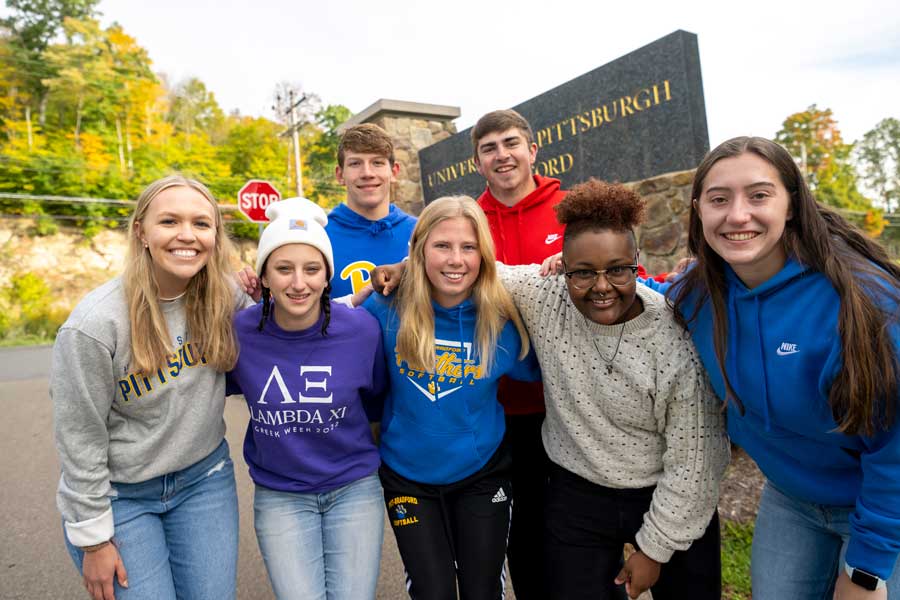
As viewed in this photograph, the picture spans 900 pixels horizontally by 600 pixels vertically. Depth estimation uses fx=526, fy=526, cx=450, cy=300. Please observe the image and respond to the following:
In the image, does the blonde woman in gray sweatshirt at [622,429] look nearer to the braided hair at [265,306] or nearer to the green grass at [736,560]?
the green grass at [736,560]

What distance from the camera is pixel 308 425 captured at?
2299 millimetres

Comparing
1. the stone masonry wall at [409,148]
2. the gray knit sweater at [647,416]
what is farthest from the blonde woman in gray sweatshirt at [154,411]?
the stone masonry wall at [409,148]

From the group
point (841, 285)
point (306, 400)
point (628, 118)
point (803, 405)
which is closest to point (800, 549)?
point (803, 405)

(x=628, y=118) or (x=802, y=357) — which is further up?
(x=628, y=118)

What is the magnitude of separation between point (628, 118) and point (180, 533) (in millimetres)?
5236

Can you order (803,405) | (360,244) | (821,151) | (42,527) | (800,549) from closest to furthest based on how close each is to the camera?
(803,405) < (800,549) < (360,244) < (42,527) < (821,151)

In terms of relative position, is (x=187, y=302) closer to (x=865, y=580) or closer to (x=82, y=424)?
(x=82, y=424)

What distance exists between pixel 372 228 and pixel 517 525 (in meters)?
1.88

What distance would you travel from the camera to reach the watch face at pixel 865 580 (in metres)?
1.67

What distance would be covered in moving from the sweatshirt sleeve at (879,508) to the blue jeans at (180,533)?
2423 mm

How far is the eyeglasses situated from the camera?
6.56 ft

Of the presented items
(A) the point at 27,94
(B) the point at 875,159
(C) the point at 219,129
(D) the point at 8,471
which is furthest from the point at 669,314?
(B) the point at 875,159

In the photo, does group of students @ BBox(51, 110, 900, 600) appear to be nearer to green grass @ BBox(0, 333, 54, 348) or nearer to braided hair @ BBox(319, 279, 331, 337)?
braided hair @ BBox(319, 279, 331, 337)

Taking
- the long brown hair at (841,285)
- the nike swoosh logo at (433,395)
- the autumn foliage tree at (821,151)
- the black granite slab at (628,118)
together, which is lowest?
the nike swoosh logo at (433,395)
